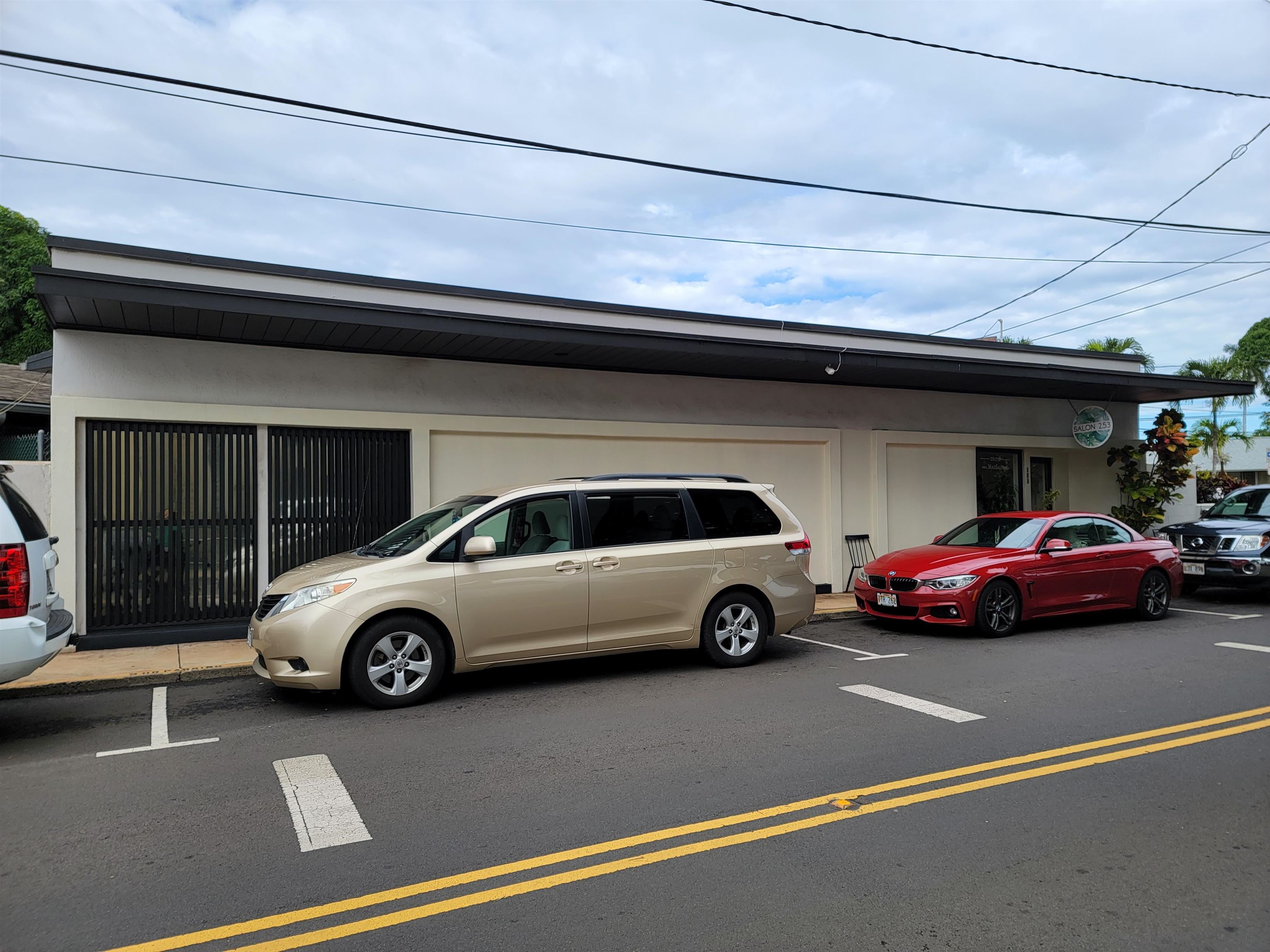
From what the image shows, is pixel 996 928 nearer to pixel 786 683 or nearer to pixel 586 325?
pixel 786 683

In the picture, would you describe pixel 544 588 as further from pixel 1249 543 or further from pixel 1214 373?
pixel 1214 373

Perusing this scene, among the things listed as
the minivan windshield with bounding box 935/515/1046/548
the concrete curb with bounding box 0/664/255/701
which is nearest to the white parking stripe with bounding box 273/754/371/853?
the concrete curb with bounding box 0/664/255/701

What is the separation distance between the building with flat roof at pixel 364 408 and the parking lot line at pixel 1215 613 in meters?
4.05

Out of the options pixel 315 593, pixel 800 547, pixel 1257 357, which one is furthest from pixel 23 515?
pixel 1257 357

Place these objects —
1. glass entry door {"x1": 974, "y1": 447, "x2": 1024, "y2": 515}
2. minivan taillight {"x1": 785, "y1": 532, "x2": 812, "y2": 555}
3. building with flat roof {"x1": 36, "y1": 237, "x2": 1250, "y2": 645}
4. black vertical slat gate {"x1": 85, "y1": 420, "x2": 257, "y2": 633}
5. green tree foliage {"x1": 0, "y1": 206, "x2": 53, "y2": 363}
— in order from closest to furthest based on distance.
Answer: minivan taillight {"x1": 785, "y1": 532, "x2": 812, "y2": 555}
building with flat roof {"x1": 36, "y1": 237, "x2": 1250, "y2": 645}
black vertical slat gate {"x1": 85, "y1": 420, "x2": 257, "y2": 633}
glass entry door {"x1": 974, "y1": 447, "x2": 1024, "y2": 515}
green tree foliage {"x1": 0, "y1": 206, "x2": 53, "y2": 363}

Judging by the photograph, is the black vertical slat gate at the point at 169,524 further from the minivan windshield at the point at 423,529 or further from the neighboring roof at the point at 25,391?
the neighboring roof at the point at 25,391

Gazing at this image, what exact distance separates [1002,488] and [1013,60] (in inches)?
326

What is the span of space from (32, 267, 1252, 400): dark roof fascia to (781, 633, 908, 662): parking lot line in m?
3.86

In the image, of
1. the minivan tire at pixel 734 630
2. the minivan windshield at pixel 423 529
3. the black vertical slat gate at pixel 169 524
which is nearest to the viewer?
the minivan windshield at pixel 423 529

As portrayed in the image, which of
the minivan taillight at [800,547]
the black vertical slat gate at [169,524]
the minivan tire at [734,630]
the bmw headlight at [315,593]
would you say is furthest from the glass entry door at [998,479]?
the bmw headlight at [315,593]

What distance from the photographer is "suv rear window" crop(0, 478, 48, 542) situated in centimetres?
586

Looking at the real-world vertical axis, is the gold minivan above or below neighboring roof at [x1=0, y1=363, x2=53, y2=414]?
below

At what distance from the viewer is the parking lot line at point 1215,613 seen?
11.8m

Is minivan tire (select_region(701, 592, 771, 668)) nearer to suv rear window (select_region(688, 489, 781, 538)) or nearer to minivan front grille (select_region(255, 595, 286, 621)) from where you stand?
suv rear window (select_region(688, 489, 781, 538))
